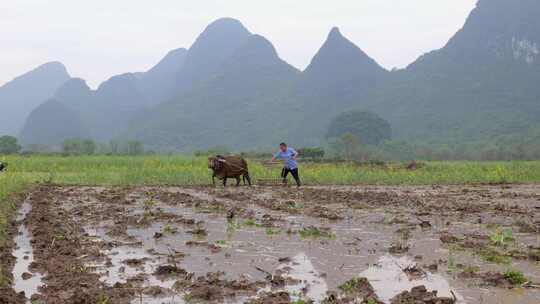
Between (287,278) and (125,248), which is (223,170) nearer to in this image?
(125,248)

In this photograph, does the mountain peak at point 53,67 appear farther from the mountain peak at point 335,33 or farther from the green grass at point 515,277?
the green grass at point 515,277

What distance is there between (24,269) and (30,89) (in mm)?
196808

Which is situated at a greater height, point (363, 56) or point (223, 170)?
point (363, 56)

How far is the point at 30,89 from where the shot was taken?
185 meters

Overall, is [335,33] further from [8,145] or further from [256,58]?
[8,145]

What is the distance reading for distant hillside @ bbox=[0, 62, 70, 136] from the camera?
17100 cm

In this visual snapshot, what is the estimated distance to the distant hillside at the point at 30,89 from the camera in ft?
561

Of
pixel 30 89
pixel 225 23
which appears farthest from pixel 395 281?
pixel 30 89

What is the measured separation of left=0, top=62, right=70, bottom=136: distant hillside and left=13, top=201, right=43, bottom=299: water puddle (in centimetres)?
17307

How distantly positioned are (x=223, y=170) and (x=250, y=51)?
10737cm

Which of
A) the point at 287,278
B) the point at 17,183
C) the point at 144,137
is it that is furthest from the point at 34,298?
the point at 144,137

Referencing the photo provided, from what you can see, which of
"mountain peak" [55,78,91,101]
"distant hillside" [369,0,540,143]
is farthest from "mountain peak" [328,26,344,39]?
"mountain peak" [55,78,91,101]

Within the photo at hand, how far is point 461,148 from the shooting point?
5125 cm

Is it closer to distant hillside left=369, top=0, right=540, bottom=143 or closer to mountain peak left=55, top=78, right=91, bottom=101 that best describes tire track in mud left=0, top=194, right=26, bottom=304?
distant hillside left=369, top=0, right=540, bottom=143
